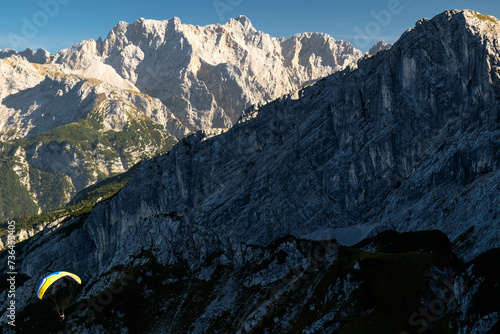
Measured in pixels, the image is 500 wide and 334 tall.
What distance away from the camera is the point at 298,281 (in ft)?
255

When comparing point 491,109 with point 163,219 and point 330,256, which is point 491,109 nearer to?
point 330,256

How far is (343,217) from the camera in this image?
6201 inches

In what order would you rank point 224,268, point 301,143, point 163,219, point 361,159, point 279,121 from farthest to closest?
point 279,121 < point 301,143 < point 361,159 < point 163,219 < point 224,268

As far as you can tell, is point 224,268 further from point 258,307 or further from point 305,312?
point 305,312

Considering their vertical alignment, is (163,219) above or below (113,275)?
above

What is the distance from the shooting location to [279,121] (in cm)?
18888

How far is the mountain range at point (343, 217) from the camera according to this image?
63.6 meters

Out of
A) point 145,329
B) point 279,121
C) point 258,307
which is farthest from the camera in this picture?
point 279,121

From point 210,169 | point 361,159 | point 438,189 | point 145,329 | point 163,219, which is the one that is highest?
point 210,169

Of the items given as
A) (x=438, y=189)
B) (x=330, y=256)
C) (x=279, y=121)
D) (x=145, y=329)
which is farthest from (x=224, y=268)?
(x=279, y=121)

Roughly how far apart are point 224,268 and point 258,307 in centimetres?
2136

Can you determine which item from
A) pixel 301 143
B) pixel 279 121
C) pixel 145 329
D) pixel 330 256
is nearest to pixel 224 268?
pixel 145 329

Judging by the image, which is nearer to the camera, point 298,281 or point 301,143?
point 298,281

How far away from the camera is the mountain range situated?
6359 centimetres
